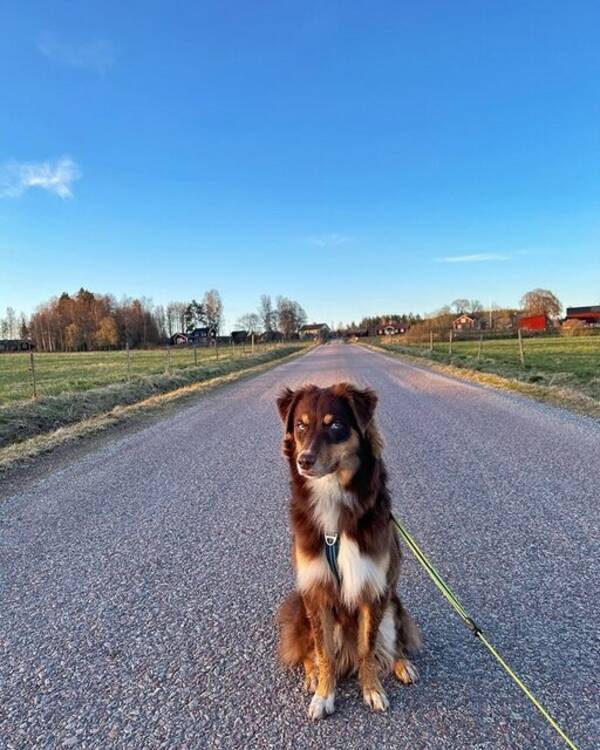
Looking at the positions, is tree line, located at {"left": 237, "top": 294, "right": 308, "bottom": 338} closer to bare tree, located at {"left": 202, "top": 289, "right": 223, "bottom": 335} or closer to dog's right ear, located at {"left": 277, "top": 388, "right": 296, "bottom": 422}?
bare tree, located at {"left": 202, "top": 289, "right": 223, "bottom": 335}

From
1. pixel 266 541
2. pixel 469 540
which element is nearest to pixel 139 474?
pixel 266 541

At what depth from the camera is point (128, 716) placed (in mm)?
2314

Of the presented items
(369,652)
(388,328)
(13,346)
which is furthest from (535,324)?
(13,346)

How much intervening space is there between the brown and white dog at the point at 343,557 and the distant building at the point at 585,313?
386 feet

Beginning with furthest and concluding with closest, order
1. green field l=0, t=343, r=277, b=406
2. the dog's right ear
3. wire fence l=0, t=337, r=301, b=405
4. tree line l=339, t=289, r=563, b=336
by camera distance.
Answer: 1. tree line l=339, t=289, r=563, b=336
2. green field l=0, t=343, r=277, b=406
3. wire fence l=0, t=337, r=301, b=405
4. the dog's right ear

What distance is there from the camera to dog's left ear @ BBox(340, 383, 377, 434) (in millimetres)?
2547

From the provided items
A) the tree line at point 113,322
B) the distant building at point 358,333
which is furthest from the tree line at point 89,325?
the distant building at point 358,333

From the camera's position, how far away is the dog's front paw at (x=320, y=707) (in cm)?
230

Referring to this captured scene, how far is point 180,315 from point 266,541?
131 meters

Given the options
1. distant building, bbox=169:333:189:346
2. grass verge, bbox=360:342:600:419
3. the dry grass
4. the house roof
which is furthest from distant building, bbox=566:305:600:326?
the dry grass

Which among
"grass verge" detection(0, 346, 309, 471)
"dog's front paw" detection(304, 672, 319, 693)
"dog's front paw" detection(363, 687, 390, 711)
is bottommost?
"dog's front paw" detection(363, 687, 390, 711)

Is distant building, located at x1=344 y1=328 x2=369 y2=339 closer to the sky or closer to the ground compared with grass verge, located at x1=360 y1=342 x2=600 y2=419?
closer to the sky

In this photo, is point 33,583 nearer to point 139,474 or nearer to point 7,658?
point 7,658

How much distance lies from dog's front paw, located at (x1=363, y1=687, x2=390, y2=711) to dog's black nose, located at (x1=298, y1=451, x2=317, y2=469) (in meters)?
1.15
